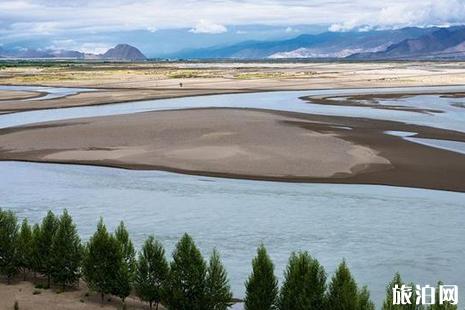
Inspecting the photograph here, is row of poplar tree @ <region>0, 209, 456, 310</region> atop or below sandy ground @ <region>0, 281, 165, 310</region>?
atop

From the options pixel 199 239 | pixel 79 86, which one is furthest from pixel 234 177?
pixel 79 86

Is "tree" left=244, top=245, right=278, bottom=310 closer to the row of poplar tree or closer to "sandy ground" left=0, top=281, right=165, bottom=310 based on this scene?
the row of poplar tree

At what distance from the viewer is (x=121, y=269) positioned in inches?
890

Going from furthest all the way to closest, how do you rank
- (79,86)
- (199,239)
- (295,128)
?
(79,86)
(295,128)
(199,239)

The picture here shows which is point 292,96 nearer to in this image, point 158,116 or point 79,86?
point 158,116

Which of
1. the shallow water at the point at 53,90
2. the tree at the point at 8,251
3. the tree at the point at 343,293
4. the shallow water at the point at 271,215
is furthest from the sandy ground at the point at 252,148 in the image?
the shallow water at the point at 53,90

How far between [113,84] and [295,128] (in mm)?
74686

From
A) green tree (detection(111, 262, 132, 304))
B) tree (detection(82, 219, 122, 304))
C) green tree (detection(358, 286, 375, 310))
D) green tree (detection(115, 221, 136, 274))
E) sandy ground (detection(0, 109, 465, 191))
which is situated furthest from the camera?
sandy ground (detection(0, 109, 465, 191))

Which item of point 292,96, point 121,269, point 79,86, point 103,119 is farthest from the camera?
point 79,86

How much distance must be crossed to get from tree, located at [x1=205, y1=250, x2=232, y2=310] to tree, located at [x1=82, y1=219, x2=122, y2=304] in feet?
11.0

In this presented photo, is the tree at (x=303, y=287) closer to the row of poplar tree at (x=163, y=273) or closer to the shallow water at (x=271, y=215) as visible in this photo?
the row of poplar tree at (x=163, y=273)

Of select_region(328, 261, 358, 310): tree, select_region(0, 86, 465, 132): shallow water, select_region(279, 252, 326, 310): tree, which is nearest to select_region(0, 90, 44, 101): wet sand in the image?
select_region(0, 86, 465, 132): shallow water

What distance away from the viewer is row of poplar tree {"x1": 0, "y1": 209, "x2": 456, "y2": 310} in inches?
776

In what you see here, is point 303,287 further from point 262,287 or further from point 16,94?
point 16,94
